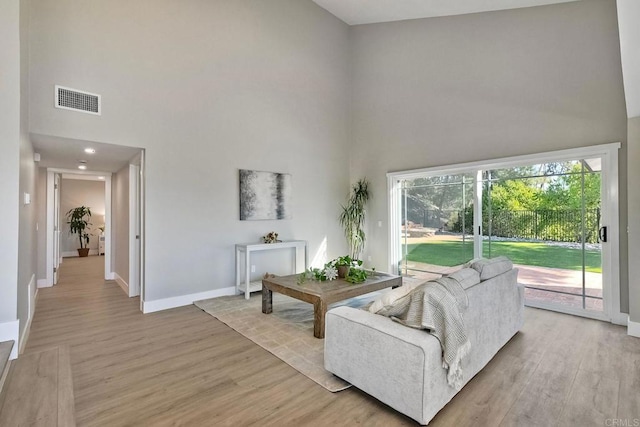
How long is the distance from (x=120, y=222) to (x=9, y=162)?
328cm

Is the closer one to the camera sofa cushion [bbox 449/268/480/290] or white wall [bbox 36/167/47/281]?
sofa cushion [bbox 449/268/480/290]

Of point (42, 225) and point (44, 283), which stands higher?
point (42, 225)

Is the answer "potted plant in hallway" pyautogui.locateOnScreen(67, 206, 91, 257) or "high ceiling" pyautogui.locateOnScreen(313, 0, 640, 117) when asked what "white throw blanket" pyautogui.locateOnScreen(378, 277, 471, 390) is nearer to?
"high ceiling" pyautogui.locateOnScreen(313, 0, 640, 117)

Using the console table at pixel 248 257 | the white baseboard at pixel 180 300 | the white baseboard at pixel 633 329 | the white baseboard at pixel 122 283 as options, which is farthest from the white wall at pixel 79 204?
the white baseboard at pixel 633 329

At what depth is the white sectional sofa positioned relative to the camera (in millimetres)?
1809

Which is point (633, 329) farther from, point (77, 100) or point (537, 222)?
point (77, 100)

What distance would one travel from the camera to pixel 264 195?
5180 mm

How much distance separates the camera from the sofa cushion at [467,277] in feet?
7.61

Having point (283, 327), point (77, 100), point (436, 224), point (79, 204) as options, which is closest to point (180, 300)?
point (283, 327)

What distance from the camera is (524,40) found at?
4.23 meters

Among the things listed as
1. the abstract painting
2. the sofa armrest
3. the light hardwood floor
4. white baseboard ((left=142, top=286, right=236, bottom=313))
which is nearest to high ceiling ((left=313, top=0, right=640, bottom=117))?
the sofa armrest

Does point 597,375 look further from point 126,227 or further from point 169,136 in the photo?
point 126,227

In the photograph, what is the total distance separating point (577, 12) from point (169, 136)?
5458mm

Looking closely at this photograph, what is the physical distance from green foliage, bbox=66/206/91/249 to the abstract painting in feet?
23.9
